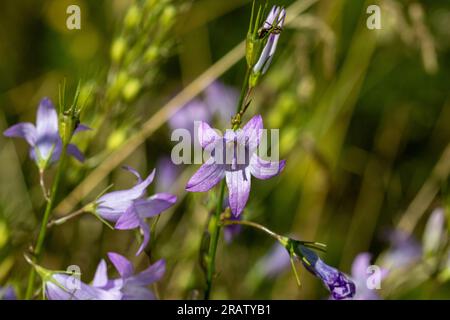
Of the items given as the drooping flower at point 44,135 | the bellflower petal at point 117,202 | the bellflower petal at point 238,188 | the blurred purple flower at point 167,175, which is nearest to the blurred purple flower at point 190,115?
the blurred purple flower at point 167,175

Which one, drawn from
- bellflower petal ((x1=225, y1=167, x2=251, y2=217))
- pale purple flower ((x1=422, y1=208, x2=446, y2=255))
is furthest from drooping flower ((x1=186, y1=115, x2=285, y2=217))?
pale purple flower ((x1=422, y1=208, x2=446, y2=255))

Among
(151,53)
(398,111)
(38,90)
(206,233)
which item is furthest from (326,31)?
(38,90)

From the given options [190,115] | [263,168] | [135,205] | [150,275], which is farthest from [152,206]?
[190,115]

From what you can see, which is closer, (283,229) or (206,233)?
(206,233)

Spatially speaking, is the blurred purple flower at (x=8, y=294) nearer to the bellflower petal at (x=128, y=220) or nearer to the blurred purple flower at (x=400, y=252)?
the bellflower petal at (x=128, y=220)
